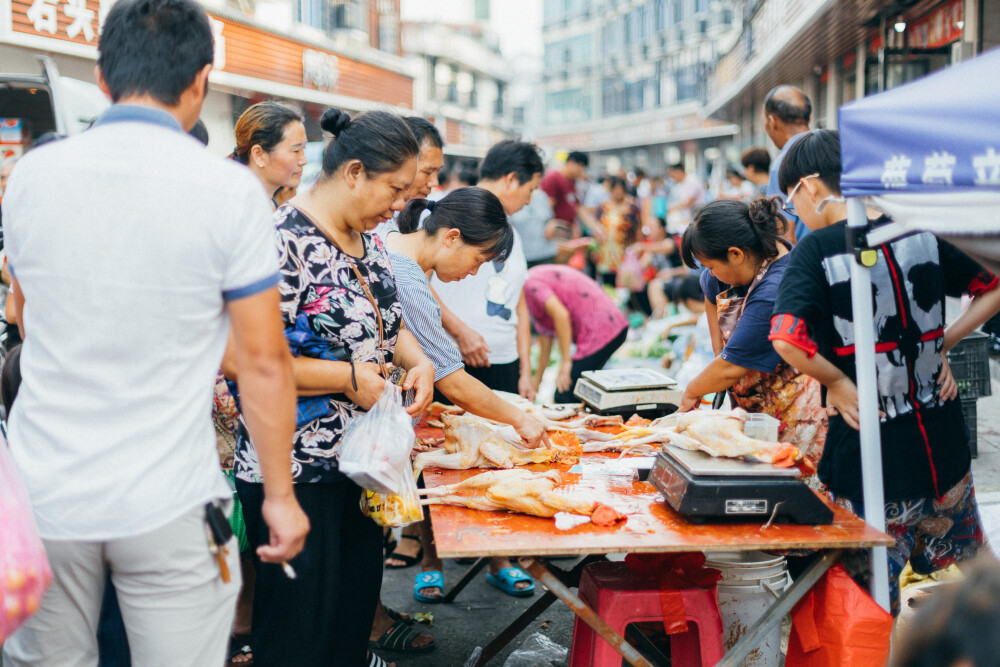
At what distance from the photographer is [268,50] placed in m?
14.5

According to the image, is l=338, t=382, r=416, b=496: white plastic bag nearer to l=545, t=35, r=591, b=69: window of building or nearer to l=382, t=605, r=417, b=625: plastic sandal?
l=382, t=605, r=417, b=625: plastic sandal

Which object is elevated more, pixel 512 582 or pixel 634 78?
pixel 634 78

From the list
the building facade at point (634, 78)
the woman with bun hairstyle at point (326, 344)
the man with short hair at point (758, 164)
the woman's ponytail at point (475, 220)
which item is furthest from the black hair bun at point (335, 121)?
the building facade at point (634, 78)

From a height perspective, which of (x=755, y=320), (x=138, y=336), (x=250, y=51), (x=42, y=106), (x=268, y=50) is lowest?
(x=755, y=320)

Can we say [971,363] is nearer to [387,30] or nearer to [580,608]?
[580,608]

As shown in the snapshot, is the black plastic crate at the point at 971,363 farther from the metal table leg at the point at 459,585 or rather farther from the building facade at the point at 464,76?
the building facade at the point at 464,76

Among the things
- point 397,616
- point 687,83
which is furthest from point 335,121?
point 687,83

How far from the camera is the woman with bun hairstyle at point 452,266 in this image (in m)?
3.11

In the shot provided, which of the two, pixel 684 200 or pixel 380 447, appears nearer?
pixel 380 447

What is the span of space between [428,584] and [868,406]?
246 cm

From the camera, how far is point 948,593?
3.38 feet

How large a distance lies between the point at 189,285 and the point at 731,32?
129ft

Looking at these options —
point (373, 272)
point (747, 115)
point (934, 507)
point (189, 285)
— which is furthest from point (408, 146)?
point (747, 115)

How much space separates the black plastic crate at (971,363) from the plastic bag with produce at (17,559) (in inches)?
185
